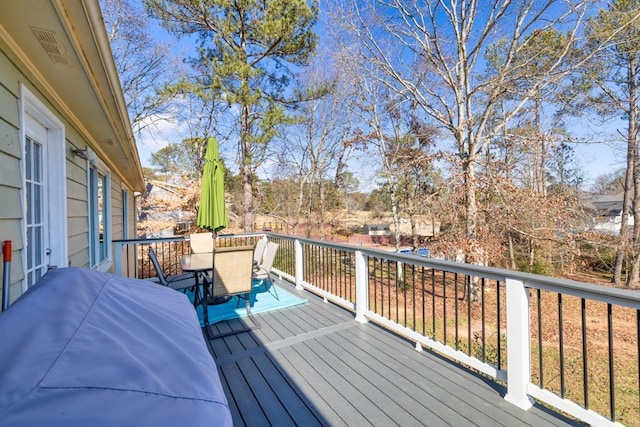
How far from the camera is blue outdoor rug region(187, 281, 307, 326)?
3.86 m

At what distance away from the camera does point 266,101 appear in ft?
31.9

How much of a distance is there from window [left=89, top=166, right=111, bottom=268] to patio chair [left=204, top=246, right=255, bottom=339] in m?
1.70

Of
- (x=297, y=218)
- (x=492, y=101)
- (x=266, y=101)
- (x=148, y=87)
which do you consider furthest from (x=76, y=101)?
(x=297, y=218)

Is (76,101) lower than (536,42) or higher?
lower

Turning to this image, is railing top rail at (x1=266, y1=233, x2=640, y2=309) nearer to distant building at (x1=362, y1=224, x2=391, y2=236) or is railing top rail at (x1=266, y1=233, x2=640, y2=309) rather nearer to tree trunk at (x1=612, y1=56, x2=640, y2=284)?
tree trunk at (x1=612, y1=56, x2=640, y2=284)

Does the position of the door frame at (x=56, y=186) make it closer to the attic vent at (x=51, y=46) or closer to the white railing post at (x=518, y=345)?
the attic vent at (x=51, y=46)

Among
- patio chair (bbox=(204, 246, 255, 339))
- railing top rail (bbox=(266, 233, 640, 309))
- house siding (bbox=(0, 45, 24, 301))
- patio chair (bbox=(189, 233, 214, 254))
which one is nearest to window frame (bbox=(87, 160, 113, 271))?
patio chair (bbox=(189, 233, 214, 254))

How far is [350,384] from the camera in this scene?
2.37 m

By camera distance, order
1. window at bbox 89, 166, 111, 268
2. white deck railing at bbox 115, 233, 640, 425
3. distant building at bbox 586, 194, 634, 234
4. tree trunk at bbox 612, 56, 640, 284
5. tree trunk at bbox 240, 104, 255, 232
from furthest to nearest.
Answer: tree trunk at bbox 612, 56, 640, 284 → tree trunk at bbox 240, 104, 255, 232 → distant building at bbox 586, 194, 634, 234 → window at bbox 89, 166, 111, 268 → white deck railing at bbox 115, 233, 640, 425

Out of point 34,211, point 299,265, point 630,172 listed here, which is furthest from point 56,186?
point 630,172

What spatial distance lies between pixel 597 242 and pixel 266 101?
9.48 m

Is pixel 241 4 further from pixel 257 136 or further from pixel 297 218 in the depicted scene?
pixel 297 218

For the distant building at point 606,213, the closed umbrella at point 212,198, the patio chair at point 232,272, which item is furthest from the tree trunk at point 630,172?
the closed umbrella at point 212,198

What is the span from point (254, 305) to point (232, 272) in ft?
2.86
